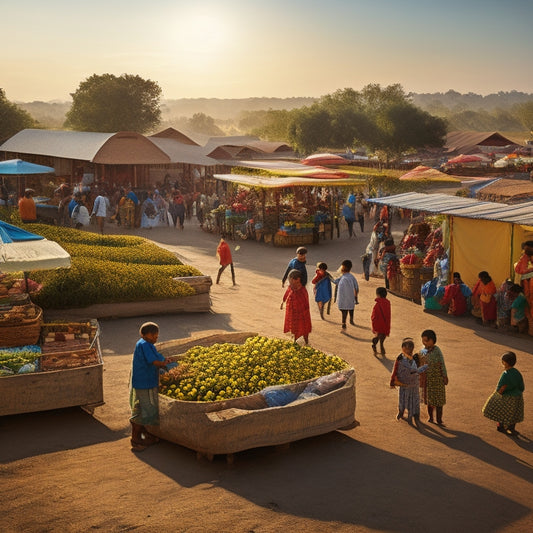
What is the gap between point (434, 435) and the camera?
832 cm

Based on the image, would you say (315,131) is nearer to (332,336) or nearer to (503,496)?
(332,336)

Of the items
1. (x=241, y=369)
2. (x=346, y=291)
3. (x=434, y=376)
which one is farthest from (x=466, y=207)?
(x=241, y=369)

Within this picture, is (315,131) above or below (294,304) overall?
above

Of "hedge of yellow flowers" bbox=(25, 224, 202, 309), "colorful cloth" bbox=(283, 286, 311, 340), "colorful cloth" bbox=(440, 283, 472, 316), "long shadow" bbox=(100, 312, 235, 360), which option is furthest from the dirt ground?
"colorful cloth" bbox=(440, 283, 472, 316)

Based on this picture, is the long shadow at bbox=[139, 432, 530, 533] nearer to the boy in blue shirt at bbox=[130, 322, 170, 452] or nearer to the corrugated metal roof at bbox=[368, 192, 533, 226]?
the boy in blue shirt at bbox=[130, 322, 170, 452]

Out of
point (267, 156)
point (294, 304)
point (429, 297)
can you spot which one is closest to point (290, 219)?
point (429, 297)

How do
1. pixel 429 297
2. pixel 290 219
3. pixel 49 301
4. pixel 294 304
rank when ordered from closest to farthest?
pixel 294 304, pixel 49 301, pixel 429 297, pixel 290 219

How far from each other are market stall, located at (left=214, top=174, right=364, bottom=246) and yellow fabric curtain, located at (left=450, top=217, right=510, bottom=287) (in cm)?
932

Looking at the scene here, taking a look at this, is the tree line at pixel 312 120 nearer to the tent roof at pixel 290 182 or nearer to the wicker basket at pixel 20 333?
the tent roof at pixel 290 182

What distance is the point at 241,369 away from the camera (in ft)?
25.9

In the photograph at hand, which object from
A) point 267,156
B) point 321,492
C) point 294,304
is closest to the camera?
point 321,492

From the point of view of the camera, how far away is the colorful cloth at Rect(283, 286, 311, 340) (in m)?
11.0

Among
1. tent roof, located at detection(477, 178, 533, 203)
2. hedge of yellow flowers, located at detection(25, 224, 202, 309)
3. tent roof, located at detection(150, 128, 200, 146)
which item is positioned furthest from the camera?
tent roof, located at detection(150, 128, 200, 146)

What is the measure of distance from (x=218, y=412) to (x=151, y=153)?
26.5 metres
